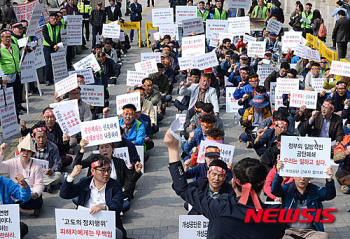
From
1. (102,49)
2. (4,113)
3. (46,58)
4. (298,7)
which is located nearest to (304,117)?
(4,113)

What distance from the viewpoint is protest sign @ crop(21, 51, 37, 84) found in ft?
48.9

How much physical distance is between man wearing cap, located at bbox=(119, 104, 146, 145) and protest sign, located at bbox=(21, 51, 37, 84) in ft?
16.3

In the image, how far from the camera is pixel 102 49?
1828cm

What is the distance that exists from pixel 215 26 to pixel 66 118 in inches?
431

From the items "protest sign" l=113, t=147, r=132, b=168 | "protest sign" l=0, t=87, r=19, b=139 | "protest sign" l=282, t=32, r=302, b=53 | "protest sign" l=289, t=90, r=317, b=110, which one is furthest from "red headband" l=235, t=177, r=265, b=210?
"protest sign" l=282, t=32, r=302, b=53

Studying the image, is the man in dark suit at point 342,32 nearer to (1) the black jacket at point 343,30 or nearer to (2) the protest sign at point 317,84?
(1) the black jacket at point 343,30

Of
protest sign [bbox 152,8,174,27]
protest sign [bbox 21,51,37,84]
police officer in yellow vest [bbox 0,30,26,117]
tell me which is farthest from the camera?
protest sign [bbox 152,8,174,27]

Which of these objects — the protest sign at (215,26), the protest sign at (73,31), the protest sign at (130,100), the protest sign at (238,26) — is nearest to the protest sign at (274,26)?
the protest sign at (238,26)

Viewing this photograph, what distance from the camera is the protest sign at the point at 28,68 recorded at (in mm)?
14917

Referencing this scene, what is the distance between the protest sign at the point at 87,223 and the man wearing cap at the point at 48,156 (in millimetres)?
3207

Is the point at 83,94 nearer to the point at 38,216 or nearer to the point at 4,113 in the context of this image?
Result: the point at 4,113

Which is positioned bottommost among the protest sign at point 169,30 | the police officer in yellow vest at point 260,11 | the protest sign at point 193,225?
the protest sign at point 193,225

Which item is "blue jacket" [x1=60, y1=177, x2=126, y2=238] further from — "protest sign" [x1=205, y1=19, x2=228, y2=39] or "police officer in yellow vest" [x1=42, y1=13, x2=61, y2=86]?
"protest sign" [x1=205, y1=19, x2=228, y2=39]

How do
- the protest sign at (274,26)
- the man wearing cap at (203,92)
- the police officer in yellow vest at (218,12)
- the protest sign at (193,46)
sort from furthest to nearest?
the police officer in yellow vest at (218,12)
the protest sign at (274,26)
the protest sign at (193,46)
the man wearing cap at (203,92)
